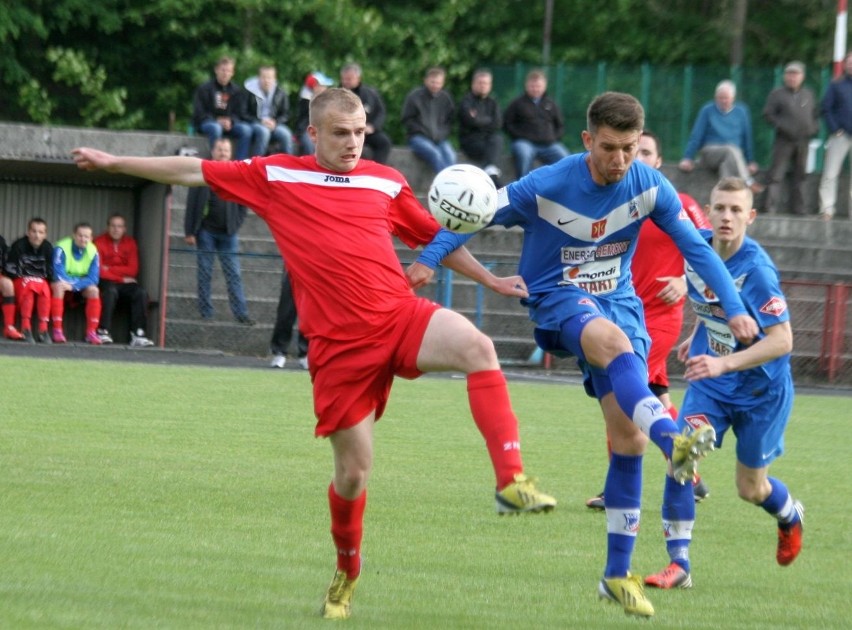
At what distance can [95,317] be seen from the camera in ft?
64.0

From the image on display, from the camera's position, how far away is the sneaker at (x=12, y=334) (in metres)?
19.1

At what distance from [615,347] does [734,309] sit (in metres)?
0.52

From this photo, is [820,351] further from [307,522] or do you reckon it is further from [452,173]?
[452,173]

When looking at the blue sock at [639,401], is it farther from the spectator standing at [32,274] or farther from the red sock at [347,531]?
the spectator standing at [32,274]

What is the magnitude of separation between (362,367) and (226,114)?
15211mm

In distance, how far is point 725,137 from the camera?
21.4 metres

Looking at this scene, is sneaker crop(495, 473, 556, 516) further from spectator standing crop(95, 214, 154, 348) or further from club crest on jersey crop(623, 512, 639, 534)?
spectator standing crop(95, 214, 154, 348)

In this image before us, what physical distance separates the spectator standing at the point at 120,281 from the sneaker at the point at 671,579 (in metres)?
13.4

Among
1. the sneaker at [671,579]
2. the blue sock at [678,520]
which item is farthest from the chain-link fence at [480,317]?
the sneaker at [671,579]

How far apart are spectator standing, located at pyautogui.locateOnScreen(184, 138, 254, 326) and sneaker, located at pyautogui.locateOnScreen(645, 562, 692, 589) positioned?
13383 millimetres

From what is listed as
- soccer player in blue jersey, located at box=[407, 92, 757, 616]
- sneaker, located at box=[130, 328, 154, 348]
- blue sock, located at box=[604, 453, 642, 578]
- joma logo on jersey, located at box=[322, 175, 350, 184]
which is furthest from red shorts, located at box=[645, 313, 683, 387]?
sneaker, located at box=[130, 328, 154, 348]

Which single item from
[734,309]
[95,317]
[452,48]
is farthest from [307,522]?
[452,48]

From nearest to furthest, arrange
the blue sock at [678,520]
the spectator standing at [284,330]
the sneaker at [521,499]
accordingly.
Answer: the sneaker at [521,499] → the blue sock at [678,520] → the spectator standing at [284,330]

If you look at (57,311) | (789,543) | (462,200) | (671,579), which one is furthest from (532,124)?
(462,200)
